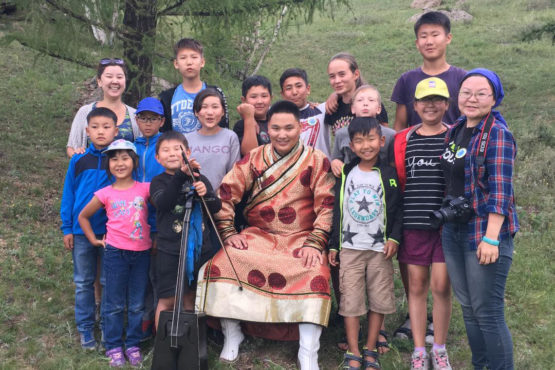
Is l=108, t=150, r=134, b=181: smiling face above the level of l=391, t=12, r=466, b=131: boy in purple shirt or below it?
below

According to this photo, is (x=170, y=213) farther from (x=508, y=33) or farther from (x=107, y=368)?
(x=508, y=33)

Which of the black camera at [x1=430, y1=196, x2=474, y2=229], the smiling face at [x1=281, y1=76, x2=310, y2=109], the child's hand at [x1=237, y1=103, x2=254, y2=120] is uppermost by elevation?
the smiling face at [x1=281, y1=76, x2=310, y2=109]

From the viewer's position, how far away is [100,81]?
475 centimetres

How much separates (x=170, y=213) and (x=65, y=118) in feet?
23.0

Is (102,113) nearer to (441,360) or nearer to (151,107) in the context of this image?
(151,107)

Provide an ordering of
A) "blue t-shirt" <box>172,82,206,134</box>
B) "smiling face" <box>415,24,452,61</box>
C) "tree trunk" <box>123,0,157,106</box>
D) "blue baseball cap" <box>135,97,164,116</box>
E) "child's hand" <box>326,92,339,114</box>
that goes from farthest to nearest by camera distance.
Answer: "tree trunk" <box>123,0,157,106</box>
"blue t-shirt" <box>172,82,206,134</box>
"child's hand" <box>326,92,339,114</box>
"blue baseball cap" <box>135,97,164,116</box>
"smiling face" <box>415,24,452,61</box>

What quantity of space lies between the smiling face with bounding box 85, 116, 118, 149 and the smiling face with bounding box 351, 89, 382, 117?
189 cm

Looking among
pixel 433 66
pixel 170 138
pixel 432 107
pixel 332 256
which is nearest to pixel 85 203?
pixel 170 138

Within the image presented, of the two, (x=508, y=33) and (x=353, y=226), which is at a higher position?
(x=508, y=33)

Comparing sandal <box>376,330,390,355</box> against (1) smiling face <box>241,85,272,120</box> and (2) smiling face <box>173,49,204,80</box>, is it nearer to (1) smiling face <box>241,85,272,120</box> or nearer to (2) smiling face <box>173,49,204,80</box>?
(1) smiling face <box>241,85,272,120</box>

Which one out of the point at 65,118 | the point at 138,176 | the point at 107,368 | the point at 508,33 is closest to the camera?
the point at 107,368

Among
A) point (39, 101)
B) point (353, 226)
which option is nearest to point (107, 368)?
point (353, 226)

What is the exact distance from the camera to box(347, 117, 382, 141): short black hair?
407 centimetres

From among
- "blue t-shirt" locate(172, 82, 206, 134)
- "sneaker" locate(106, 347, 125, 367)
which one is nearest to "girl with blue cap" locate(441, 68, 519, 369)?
"blue t-shirt" locate(172, 82, 206, 134)
